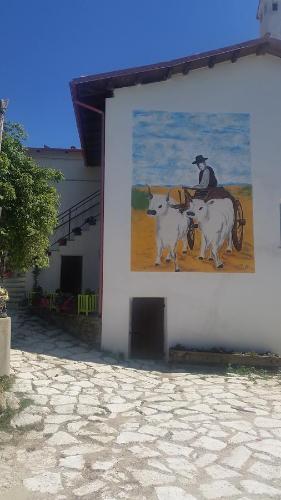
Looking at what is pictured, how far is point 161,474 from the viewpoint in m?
5.27

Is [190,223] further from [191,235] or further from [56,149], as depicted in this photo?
[56,149]

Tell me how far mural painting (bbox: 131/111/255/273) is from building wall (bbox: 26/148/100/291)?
17.3ft

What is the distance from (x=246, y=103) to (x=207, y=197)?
352cm

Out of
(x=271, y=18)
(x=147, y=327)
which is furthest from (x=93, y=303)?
(x=271, y=18)

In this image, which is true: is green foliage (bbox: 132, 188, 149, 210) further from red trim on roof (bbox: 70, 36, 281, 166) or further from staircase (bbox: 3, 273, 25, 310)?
staircase (bbox: 3, 273, 25, 310)

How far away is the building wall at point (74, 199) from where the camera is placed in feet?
56.8

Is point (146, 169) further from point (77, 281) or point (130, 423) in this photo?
point (130, 423)

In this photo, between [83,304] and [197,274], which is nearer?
[197,274]

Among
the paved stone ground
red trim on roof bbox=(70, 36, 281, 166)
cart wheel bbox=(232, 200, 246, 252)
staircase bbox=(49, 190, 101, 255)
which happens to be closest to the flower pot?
the paved stone ground

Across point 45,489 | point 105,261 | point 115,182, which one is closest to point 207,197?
point 115,182

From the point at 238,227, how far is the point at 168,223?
2191 mm

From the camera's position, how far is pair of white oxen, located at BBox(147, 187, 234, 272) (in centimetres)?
1273

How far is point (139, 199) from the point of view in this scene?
42.1 feet

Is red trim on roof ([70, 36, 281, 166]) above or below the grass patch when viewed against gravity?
above
